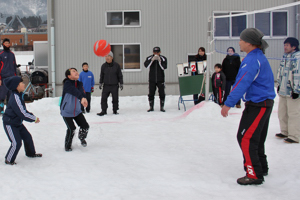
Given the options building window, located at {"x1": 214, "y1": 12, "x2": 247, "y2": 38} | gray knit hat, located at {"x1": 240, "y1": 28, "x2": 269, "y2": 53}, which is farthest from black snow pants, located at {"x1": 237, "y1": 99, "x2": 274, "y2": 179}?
building window, located at {"x1": 214, "y1": 12, "x2": 247, "y2": 38}

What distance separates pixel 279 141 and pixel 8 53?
7600 millimetres

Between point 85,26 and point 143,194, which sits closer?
point 143,194

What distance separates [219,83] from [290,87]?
16.0 ft

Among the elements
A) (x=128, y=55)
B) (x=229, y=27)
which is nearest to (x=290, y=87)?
(x=229, y=27)

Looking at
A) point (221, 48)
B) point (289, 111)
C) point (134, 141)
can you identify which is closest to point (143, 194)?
point (134, 141)

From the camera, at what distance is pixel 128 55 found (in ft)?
53.8

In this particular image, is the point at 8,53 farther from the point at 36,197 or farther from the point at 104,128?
the point at 36,197

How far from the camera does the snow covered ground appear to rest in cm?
424

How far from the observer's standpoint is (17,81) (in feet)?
17.9

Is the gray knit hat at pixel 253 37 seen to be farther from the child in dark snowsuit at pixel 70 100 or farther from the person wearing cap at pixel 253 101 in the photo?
the child in dark snowsuit at pixel 70 100

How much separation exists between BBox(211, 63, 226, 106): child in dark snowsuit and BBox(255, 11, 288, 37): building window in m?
5.98

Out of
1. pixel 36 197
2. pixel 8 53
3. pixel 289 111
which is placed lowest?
pixel 36 197

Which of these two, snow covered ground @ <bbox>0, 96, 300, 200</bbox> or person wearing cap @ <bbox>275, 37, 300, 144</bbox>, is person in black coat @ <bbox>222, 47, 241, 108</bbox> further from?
person wearing cap @ <bbox>275, 37, 300, 144</bbox>

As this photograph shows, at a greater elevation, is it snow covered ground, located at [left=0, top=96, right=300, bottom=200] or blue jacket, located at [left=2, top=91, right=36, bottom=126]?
blue jacket, located at [left=2, top=91, right=36, bottom=126]
